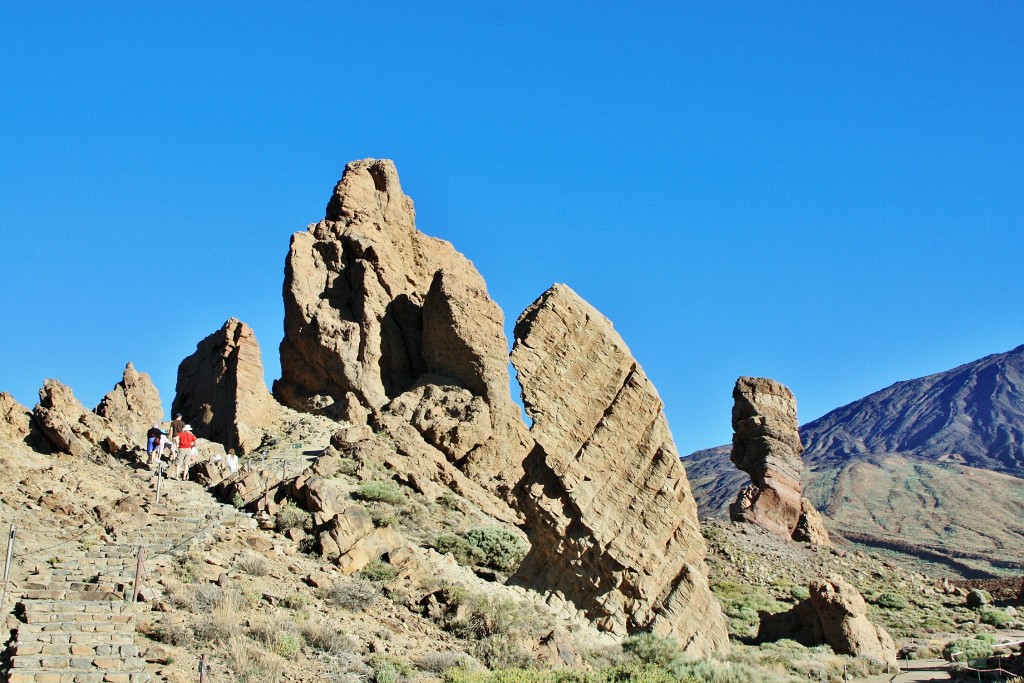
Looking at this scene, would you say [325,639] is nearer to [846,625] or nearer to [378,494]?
[378,494]

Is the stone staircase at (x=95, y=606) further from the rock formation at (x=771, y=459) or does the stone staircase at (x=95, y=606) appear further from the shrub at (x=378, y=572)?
the rock formation at (x=771, y=459)

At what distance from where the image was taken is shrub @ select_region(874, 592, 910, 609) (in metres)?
37.2

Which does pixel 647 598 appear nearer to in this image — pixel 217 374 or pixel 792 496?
pixel 217 374

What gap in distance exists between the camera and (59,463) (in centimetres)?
2497

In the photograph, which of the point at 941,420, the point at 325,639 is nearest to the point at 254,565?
the point at 325,639

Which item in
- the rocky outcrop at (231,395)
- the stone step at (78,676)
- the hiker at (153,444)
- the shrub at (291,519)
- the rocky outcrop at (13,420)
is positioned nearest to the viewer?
the stone step at (78,676)

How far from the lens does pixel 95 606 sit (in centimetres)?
1548

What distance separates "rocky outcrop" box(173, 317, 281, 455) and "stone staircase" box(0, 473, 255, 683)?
41.9ft

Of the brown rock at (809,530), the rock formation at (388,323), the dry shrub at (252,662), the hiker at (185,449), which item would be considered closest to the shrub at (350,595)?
the dry shrub at (252,662)

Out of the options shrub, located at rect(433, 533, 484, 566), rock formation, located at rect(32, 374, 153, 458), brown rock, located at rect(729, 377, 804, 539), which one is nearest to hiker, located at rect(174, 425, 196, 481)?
rock formation, located at rect(32, 374, 153, 458)

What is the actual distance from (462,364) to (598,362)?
50.7ft

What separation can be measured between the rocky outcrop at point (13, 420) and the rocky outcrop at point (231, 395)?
7606mm

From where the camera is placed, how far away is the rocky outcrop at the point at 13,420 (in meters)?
26.2

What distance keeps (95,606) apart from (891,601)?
29040mm
